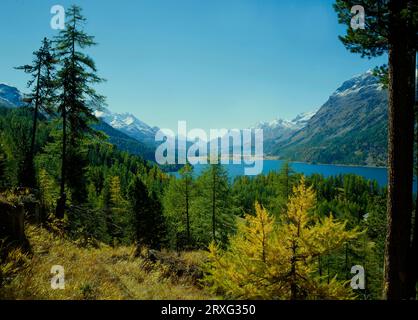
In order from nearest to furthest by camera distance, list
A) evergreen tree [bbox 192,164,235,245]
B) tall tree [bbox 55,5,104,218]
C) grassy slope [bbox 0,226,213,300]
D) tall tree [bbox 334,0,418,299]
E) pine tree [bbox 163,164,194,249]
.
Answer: grassy slope [bbox 0,226,213,300] → tall tree [bbox 334,0,418,299] → tall tree [bbox 55,5,104,218] → evergreen tree [bbox 192,164,235,245] → pine tree [bbox 163,164,194,249]

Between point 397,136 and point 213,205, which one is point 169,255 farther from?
point 213,205

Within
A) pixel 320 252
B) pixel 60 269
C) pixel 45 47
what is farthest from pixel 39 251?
pixel 45 47

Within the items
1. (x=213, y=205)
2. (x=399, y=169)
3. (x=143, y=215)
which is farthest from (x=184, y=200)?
(x=399, y=169)

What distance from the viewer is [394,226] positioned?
7.13m

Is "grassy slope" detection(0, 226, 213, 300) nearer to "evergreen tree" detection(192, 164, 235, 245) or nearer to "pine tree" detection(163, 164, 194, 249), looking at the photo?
"evergreen tree" detection(192, 164, 235, 245)

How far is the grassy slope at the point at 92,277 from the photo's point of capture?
645 cm

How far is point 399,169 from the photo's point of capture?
713cm

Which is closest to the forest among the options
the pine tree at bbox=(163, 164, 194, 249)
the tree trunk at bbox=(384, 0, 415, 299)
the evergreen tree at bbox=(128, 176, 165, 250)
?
the tree trunk at bbox=(384, 0, 415, 299)

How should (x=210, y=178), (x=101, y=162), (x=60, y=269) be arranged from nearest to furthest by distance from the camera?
(x=60, y=269)
(x=210, y=178)
(x=101, y=162)

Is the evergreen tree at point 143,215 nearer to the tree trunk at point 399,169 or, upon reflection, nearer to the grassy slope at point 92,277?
the grassy slope at point 92,277

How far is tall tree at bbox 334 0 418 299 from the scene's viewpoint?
698 cm
